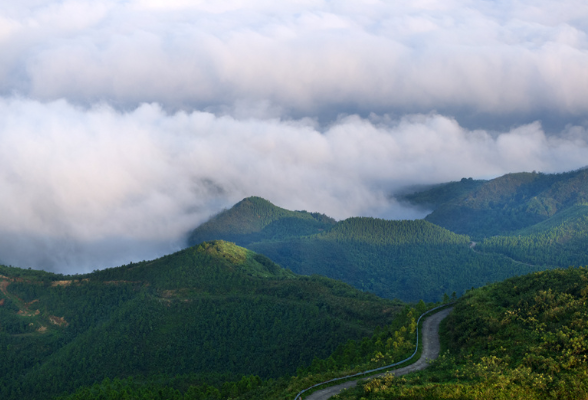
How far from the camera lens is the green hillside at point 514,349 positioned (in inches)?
1911

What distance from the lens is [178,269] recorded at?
556ft

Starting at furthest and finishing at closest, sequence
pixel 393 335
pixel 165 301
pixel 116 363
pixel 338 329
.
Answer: pixel 165 301 → pixel 116 363 → pixel 338 329 → pixel 393 335

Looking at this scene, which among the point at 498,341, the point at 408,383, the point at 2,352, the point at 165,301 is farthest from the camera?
the point at 165,301

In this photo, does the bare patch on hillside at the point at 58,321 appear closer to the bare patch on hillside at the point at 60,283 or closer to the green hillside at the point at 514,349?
the bare patch on hillside at the point at 60,283

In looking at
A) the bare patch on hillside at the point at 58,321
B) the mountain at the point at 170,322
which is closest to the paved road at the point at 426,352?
the mountain at the point at 170,322

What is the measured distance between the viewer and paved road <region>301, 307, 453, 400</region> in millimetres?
58969

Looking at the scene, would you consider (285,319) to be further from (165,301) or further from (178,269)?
(178,269)

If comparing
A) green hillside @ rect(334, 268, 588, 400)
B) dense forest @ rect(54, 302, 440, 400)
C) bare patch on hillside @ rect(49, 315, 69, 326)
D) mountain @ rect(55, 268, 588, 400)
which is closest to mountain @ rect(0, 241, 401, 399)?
bare patch on hillside @ rect(49, 315, 69, 326)

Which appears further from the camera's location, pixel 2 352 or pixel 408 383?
pixel 2 352

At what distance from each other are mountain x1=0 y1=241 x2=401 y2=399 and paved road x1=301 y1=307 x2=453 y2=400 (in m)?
30.1

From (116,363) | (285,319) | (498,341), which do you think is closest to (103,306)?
(116,363)

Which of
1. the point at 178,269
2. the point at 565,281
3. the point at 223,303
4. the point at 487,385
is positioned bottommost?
the point at 487,385

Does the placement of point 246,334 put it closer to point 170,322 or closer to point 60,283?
point 170,322

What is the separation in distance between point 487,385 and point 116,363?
108211mm
